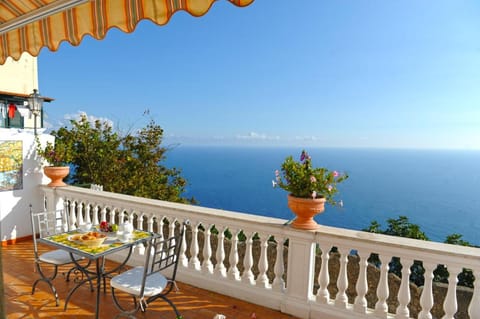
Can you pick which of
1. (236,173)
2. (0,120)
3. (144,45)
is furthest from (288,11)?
(236,173)

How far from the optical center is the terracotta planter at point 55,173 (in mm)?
5086

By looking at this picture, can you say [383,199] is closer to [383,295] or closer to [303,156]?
[383,295]

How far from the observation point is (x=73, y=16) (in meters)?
1.91

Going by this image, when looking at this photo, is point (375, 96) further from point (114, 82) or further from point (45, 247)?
point (45, 247)

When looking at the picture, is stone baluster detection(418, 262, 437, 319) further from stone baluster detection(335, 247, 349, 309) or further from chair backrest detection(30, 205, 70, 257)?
chair backrest detection(30, 205, 70, 257)

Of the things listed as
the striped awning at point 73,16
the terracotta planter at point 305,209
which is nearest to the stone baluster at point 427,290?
the terracotta planter at point 305,209

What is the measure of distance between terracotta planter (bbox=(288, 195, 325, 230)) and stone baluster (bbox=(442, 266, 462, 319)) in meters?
1.15

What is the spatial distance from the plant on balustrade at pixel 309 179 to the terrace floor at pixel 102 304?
1.31 meters

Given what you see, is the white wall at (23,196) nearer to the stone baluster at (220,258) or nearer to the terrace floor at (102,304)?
the terrace floor at (102,304)

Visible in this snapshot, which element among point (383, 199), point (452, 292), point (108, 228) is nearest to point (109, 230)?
point (108, 228)

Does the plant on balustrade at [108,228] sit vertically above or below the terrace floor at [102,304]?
above

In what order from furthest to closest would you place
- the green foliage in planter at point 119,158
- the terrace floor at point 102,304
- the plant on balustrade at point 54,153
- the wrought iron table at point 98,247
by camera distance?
the green foliage in planter at point 119,158, the plant on balustrade at point 54,153, the terrace floor at point 102,304, the wrought iron table at point 98,247

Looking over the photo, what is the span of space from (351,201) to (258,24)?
133 ft

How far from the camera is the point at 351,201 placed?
5391cm
